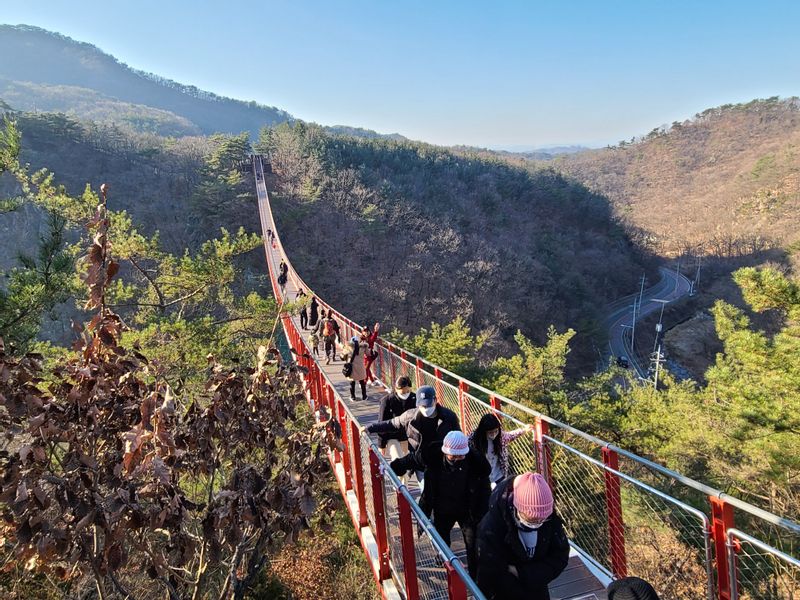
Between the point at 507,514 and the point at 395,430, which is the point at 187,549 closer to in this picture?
the point at 507,514

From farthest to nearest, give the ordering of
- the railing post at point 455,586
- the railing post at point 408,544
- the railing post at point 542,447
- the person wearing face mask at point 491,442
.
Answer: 1. the railing post at point 542,447
2. the person wearing face mask at point 491,442
3. the railing post at point 408,544
4. the railing post at point 455,586

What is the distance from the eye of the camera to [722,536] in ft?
6.93

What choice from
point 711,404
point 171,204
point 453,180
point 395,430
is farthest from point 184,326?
point 453,180

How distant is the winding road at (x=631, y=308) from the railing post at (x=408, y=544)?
4187 centimetres

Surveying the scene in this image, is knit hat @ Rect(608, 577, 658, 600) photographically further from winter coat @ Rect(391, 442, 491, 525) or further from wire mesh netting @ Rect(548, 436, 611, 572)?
wire mesh netting @ Rect(548, 436, 611, 572)

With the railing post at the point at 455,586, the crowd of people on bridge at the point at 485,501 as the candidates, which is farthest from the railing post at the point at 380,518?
the railing post at the point at 455,586

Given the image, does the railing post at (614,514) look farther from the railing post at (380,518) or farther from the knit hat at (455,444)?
the railing post at (380,518)

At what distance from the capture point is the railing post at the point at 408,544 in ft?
8.46

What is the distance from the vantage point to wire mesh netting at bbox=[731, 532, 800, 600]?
209 cm

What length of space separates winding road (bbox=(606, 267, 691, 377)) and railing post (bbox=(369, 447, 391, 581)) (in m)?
41.4

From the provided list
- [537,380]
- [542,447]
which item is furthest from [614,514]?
[537,380]

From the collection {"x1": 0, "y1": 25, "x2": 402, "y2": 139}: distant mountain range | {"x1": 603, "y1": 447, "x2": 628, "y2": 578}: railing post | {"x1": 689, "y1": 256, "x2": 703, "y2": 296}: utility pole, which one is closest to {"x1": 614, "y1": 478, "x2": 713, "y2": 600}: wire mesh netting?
{"x1": 603, "y1": 447, "x2": 628, "y2": 578}: railing post

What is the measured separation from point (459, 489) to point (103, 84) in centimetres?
17715

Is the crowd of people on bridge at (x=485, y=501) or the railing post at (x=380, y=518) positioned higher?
the crowd of people on bridge at (x=485, y=501)
